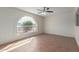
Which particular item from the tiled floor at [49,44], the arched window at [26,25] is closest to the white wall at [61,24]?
the tiled floor at [49,44]

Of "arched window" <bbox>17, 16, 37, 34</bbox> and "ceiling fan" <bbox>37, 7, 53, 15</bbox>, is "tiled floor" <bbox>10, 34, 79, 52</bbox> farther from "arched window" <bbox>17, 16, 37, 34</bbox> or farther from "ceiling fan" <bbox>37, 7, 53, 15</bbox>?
"ceiling fan" <bbox>37, 7, 53, 15</bbox>

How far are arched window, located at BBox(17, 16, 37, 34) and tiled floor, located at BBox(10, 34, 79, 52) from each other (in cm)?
18

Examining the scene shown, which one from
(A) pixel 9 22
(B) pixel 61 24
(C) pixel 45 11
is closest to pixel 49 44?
(B) pixel 61 24

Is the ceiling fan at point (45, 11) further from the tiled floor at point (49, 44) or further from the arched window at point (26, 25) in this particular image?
the tiled floor at point (49, 44)

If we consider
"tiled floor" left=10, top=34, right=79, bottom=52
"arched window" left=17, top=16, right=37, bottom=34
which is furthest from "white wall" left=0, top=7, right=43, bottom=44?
"tiled floor" left=10, top=34, right=79, bottom=52

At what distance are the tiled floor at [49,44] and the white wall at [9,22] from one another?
0.17 metres

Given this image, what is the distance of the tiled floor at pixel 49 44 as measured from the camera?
56.1 inches

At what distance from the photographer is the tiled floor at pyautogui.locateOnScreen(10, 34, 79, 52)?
1426 mm

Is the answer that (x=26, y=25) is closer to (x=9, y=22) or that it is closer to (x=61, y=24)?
(x=9, y=22)

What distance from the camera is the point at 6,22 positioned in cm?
143
